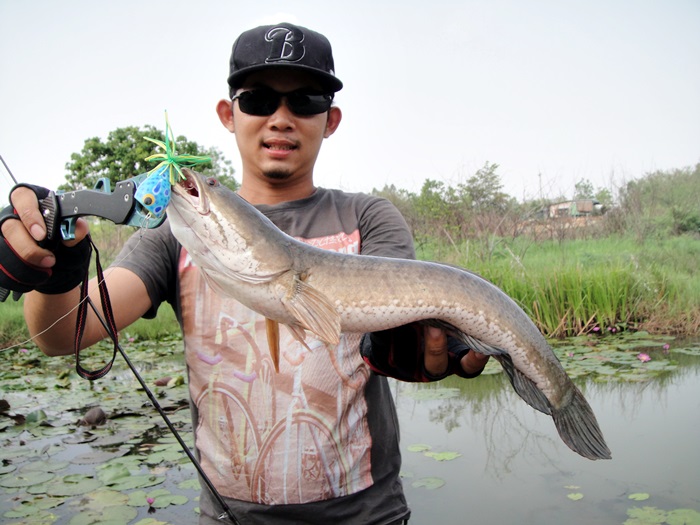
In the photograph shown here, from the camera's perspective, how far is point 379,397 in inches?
78.4

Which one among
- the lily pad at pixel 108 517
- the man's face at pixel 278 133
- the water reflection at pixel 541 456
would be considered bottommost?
the water reflection at pixel 541 456

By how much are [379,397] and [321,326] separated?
58 centimetres

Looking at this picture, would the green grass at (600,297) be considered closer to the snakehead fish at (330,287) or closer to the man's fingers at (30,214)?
the snakehead fish at (330,287)

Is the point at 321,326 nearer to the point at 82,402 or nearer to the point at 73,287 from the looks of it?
the point at 73,287

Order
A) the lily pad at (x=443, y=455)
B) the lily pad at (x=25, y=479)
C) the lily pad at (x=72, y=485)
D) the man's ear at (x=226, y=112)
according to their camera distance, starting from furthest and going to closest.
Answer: the lily pad at (x=443, y=455) → the lily pad at (x=25, y=479) → the lily pad at (x=72, y=485) → the man's ear at (x=226, y=112)

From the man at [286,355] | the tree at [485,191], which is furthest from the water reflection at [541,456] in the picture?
the tree at [485,191]

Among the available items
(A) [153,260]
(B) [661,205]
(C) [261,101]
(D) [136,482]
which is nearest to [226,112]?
(C) [261,101]

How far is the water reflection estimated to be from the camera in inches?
135

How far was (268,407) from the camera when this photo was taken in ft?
6.11

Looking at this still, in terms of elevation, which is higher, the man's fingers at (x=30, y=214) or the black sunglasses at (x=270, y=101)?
the black sunglasses at (x=270, y=101)

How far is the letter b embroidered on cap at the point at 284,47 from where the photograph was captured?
1.96 m

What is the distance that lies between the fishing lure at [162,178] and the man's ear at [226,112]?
835 mm

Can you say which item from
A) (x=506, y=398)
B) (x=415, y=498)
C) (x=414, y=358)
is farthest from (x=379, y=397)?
(x=506, y=398)

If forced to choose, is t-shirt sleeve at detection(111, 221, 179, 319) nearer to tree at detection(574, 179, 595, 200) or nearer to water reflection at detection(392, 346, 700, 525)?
water reflection at detection(392, 346, 700, 525)
